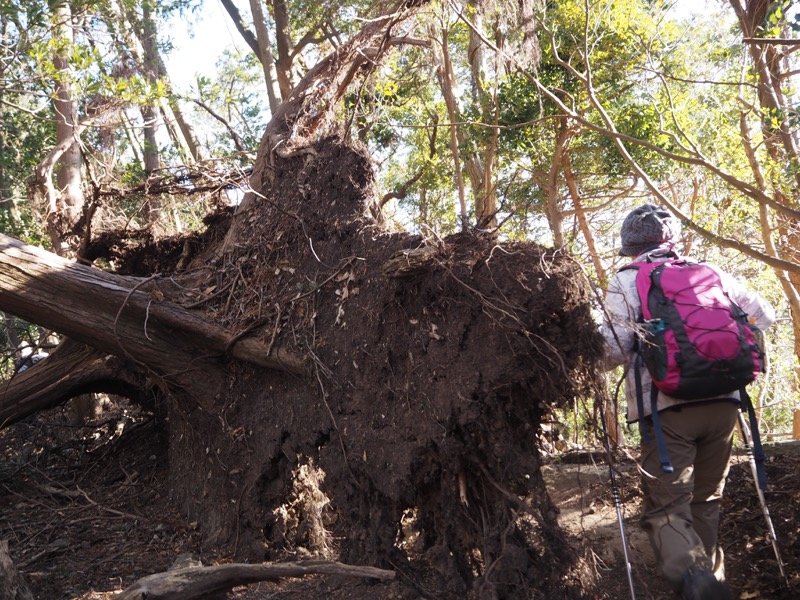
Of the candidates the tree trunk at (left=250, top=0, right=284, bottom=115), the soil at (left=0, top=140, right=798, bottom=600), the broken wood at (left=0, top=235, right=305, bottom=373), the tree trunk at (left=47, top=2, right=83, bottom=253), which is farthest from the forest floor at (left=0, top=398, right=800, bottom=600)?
the tree trunk at (left=250, top=0, right=284, bottom=115)

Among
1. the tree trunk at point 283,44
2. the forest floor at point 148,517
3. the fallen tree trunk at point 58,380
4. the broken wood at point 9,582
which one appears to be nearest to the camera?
the broken wood at point 9,582

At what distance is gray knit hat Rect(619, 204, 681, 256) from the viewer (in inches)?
146

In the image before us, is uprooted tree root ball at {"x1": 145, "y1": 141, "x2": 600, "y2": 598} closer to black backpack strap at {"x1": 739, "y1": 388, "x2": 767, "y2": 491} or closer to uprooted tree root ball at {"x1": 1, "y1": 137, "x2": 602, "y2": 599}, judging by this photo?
uprooted tree root ball at {"x1": 1, "y1": 137, "x2": 602, "y2": 599}

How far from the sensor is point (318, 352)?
4570 mm

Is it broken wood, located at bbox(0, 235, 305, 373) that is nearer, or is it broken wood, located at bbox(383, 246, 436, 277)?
broken wood, located at bbox(383, 246, 436, 277)

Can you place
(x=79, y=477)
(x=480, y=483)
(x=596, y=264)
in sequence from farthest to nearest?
(x=596, y=264)
(x=79, y=477)
(x=480, y=483)

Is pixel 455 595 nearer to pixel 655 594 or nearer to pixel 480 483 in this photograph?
pixel 480 483

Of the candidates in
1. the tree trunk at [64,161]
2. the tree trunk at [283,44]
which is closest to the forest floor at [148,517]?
the tree trunk at [64,161]

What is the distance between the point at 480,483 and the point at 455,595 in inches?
22.9

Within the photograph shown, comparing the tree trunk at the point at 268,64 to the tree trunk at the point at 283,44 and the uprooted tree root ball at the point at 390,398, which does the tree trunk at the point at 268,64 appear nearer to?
the tree trunk at the point at 283,44

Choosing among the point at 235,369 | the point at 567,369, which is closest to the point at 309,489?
the point at 235,369

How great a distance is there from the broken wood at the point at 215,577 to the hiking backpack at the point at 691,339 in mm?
1518

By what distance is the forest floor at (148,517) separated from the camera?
4.14m

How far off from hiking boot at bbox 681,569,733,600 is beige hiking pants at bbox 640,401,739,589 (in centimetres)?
3
